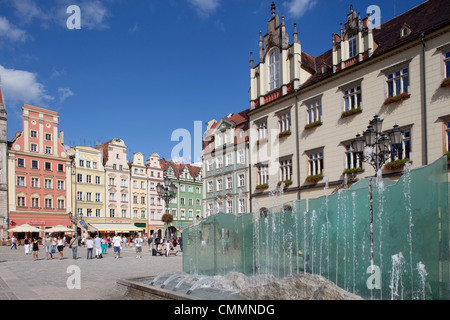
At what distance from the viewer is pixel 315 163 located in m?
29.1

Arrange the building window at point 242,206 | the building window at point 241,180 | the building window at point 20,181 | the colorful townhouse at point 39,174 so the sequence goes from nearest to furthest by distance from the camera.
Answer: the building window at point 242,206
the building window at point 241,180
the colorful townhouse at point 39,174
the building window at point 20,181

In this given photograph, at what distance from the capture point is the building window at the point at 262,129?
34.3m

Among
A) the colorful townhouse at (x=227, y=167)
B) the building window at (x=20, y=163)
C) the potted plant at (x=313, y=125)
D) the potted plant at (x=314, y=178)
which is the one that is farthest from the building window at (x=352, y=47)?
the building window at (x=20, y=163)

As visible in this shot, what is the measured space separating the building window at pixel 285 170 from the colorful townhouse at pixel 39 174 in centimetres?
3720

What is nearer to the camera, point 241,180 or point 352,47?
point 352,47

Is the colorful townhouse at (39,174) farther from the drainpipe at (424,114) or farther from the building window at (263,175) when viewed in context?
the drainpipe at (424,114)

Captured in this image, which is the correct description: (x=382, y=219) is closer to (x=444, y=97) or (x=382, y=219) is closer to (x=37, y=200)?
(x=444, y=97)

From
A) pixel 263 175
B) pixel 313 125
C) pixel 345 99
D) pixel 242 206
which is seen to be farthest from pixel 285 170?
pixel 242 206

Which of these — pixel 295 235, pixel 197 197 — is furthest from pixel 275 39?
pixel 197 197

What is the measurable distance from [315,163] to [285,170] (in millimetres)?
3200

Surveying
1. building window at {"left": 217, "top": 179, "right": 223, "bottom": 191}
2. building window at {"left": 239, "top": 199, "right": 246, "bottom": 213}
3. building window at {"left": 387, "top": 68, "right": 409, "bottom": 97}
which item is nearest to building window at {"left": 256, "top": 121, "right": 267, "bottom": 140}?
building window at {"left": 239, "top": 199, "right": 246, "bottom": 213}

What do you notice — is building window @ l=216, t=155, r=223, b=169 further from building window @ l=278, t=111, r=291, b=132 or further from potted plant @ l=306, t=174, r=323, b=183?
potted plant @ l=306, t=174, r=323, b=183

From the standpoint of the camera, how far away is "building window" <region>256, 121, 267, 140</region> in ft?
113

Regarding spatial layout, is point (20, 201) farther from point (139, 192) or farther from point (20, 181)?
point (139, 192)
